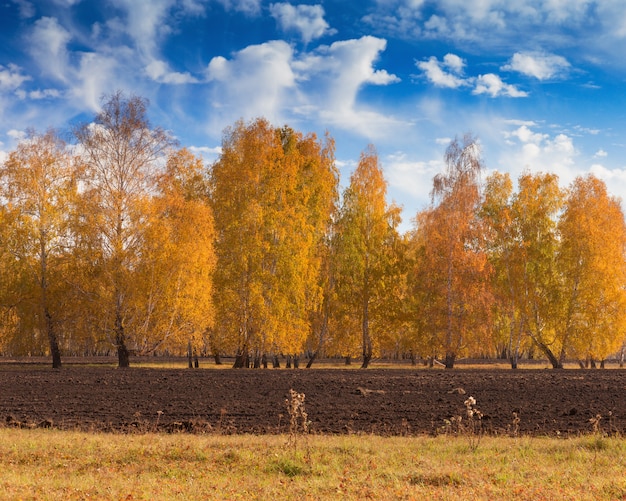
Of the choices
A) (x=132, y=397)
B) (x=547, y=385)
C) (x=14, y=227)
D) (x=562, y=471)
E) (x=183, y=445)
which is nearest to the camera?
(x=562, y=471)

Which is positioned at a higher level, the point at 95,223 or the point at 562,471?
the point at 95,223

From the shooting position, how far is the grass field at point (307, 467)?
344 inches

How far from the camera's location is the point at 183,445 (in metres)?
12.0

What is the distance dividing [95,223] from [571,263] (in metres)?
31.0

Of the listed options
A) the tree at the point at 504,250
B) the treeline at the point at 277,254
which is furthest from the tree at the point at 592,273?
the tree at the point at 504,250

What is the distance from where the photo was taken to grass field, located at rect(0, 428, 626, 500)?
8.73m

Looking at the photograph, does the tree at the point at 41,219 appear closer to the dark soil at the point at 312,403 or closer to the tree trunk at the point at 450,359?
the dark soil at the point at 312,403

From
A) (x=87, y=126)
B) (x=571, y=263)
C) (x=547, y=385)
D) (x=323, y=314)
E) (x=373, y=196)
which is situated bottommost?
(x=547, y=385)

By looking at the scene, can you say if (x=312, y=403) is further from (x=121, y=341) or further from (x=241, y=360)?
(x=241, y=360)

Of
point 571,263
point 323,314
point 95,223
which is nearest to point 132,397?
point 95,223

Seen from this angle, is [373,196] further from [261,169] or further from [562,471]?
[562,471]

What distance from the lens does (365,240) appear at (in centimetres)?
4256

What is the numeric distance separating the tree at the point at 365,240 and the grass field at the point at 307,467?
29.1 meters

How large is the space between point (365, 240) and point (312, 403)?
24.2 m
